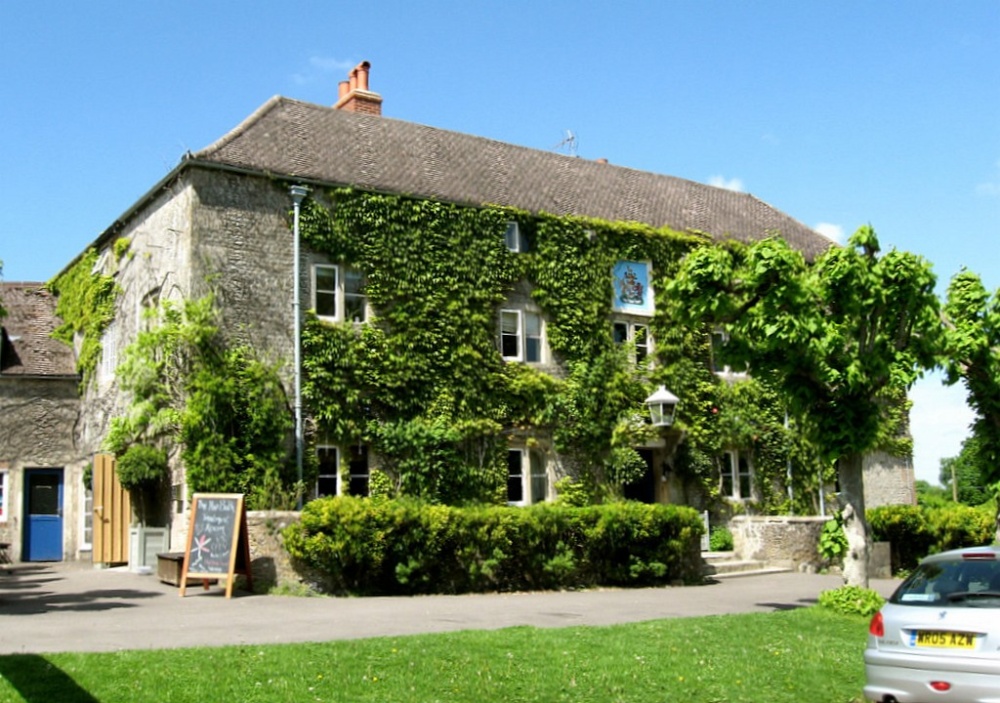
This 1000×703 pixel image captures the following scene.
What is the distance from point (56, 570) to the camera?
22.8 metres

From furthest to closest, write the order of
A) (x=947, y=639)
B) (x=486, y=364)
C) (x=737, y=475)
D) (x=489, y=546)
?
1. (x=737, y=475)
2. (x=486, y=364)
3. (x=489, y=546)
4. (x=947, y=639)

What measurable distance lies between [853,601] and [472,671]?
7167 mm

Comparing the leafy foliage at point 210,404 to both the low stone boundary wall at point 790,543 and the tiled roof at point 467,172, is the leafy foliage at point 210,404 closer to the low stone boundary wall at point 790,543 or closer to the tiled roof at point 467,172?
the tiled roof at point 467,172

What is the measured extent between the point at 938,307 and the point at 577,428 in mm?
9818

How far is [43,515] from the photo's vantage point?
84.5 ft

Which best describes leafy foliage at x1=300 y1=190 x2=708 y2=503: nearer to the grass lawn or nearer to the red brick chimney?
the red brick chimney

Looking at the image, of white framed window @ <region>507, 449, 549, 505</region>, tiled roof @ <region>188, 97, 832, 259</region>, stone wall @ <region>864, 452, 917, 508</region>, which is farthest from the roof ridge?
stone wall @ <region>864, 452, 917, 508</region>

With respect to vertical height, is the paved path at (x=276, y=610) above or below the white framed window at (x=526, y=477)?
below

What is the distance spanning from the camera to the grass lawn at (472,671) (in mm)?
9312

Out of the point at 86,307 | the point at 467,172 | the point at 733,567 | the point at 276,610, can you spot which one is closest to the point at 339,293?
the point at 467,172

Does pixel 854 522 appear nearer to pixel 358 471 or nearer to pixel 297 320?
pixel 358 471

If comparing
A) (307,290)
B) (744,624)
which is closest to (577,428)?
(307,290)

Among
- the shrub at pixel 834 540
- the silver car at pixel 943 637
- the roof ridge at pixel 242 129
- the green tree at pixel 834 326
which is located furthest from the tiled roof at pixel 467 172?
the silver car at pixel 943 637

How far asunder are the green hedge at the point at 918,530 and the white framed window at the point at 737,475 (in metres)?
3.41
